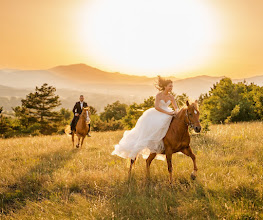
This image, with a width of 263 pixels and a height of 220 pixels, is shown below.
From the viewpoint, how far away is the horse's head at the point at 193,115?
529cm

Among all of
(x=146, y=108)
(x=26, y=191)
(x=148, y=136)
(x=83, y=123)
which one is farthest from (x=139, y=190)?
(x=146, y=108)

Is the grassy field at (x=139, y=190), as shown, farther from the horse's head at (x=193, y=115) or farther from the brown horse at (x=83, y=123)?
the brown horse at (x=83, y=123)

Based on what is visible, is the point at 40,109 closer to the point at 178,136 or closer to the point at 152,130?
the point at 152,130

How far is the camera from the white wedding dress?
608cm

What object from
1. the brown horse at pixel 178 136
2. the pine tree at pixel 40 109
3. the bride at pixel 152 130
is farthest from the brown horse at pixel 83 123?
the pine tree at pixel 40 109

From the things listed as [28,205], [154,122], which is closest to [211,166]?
[154,122]

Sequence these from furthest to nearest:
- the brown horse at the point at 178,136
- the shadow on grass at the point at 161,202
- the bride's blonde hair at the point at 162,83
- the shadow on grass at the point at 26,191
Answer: the bride's blonde hair at the point at 162,83 < the brown horse at the point at 178,136 < the shadow on grass at the point at 26,191 < the shadow on grass at the point at 161,202

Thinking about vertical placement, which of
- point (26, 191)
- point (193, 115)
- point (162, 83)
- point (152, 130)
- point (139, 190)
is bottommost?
point (26, 191)

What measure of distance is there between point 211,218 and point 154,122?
2.97 meters

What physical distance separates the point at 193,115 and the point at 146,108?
2329 cm

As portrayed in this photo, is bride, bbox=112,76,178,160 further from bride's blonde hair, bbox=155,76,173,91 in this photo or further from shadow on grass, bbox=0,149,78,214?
shadow on grass, bbox=0,149,78,214

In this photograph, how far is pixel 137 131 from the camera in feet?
21.6

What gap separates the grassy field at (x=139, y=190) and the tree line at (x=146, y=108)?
225cm

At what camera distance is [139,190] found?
17.9 feet
